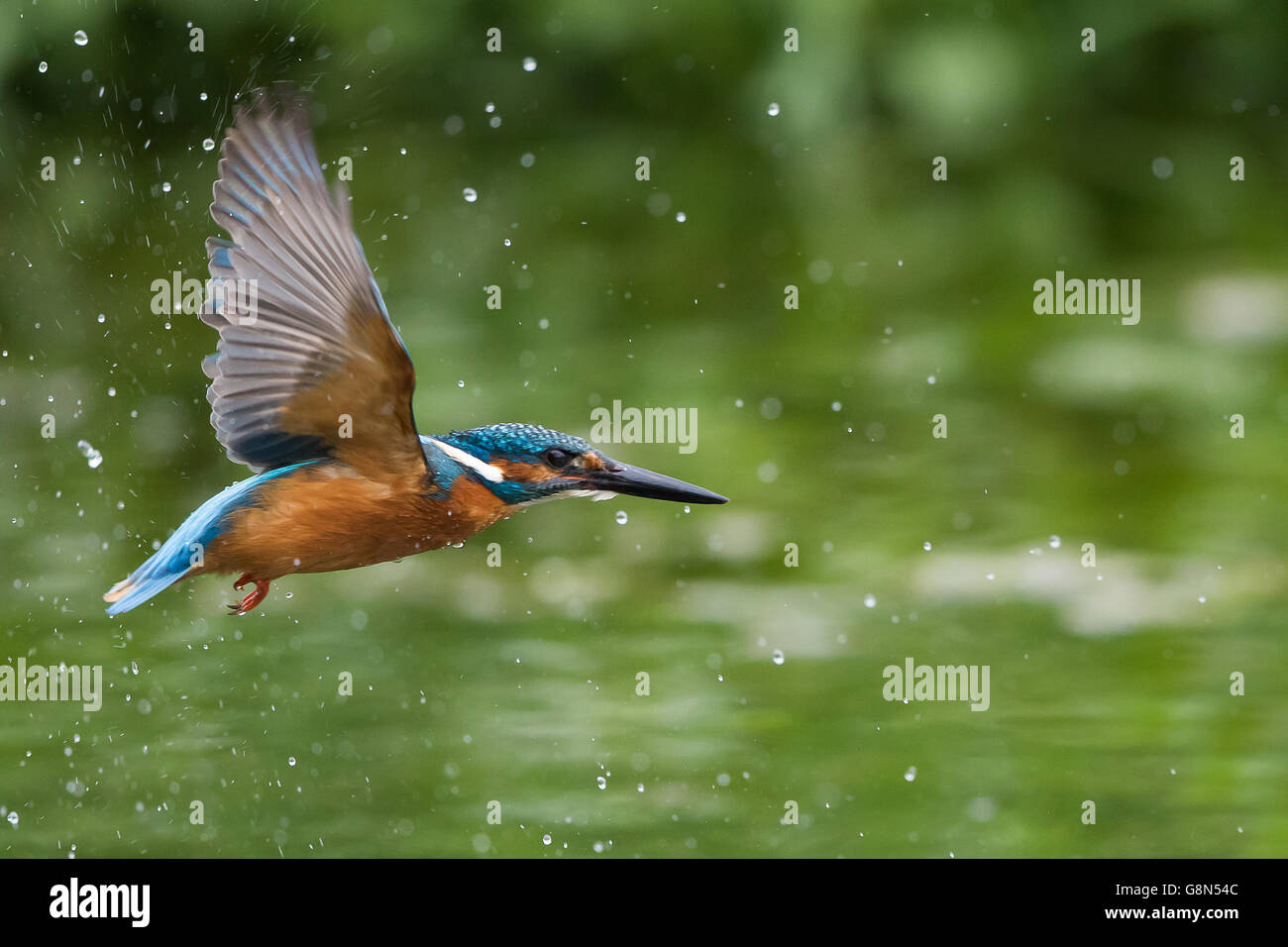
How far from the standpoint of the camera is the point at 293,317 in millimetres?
1090

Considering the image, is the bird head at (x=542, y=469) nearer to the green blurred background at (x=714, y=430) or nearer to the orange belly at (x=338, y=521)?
the orange belly at (x=338, y=521)

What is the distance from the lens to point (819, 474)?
3.13 metres

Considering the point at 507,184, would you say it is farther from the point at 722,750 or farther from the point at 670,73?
the point at 722,750

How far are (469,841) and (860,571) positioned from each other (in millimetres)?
877

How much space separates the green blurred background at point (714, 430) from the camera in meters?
2.47

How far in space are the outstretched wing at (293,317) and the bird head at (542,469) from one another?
66mm

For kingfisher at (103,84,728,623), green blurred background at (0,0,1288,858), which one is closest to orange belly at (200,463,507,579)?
kingfisher at (103,84,728,623)

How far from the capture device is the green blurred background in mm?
2471

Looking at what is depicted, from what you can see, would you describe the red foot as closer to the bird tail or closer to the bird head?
the bird tail

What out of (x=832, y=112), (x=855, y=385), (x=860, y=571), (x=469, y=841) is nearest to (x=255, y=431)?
(x=469, y=841)

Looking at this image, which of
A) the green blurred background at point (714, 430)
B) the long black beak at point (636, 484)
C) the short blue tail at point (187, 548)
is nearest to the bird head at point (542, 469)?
the long black beak at point (636, 484)

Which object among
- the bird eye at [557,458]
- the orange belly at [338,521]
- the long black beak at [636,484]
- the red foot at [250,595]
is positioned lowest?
the red foot at [250,595]

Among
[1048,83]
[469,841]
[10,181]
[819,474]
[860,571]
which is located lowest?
[469,841]

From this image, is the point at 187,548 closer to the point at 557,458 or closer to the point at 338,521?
the point at 338,521
